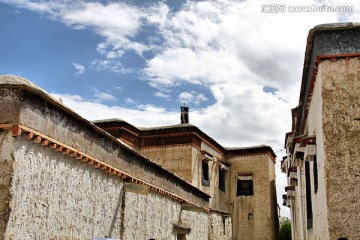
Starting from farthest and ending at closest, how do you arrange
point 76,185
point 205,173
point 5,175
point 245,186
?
1. point 245,186
2. point 205,173
3. point 76,185
4. point 5,175

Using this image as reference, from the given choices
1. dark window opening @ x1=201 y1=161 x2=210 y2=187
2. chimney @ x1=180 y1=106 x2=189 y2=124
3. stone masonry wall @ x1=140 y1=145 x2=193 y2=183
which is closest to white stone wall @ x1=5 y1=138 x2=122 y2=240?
stone masonry wall @ x1=140 y1=145 x2=193 y2=183

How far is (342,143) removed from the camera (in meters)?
6.62

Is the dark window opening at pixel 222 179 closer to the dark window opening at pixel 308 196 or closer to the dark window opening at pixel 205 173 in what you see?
the dark window opening at pixel 205 173

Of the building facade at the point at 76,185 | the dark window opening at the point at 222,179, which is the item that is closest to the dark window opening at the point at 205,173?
the dark window opening at the point at 222,179

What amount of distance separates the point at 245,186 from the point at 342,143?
1509 cm

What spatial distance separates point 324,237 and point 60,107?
4.80 meters

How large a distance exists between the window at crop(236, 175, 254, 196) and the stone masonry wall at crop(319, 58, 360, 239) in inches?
579

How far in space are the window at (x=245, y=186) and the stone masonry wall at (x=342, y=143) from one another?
1472 centimetres

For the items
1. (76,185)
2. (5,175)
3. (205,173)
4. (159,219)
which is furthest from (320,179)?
(205,173)

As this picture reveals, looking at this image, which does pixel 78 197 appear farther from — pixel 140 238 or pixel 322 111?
pixel 322 111

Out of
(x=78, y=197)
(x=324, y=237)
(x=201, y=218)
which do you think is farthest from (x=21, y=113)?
(x=201, y=218)

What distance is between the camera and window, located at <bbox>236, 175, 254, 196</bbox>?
21156 millimetres

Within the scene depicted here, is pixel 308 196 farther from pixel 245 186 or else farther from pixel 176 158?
pixel 245 186

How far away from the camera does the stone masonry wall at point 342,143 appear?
20.7ft
